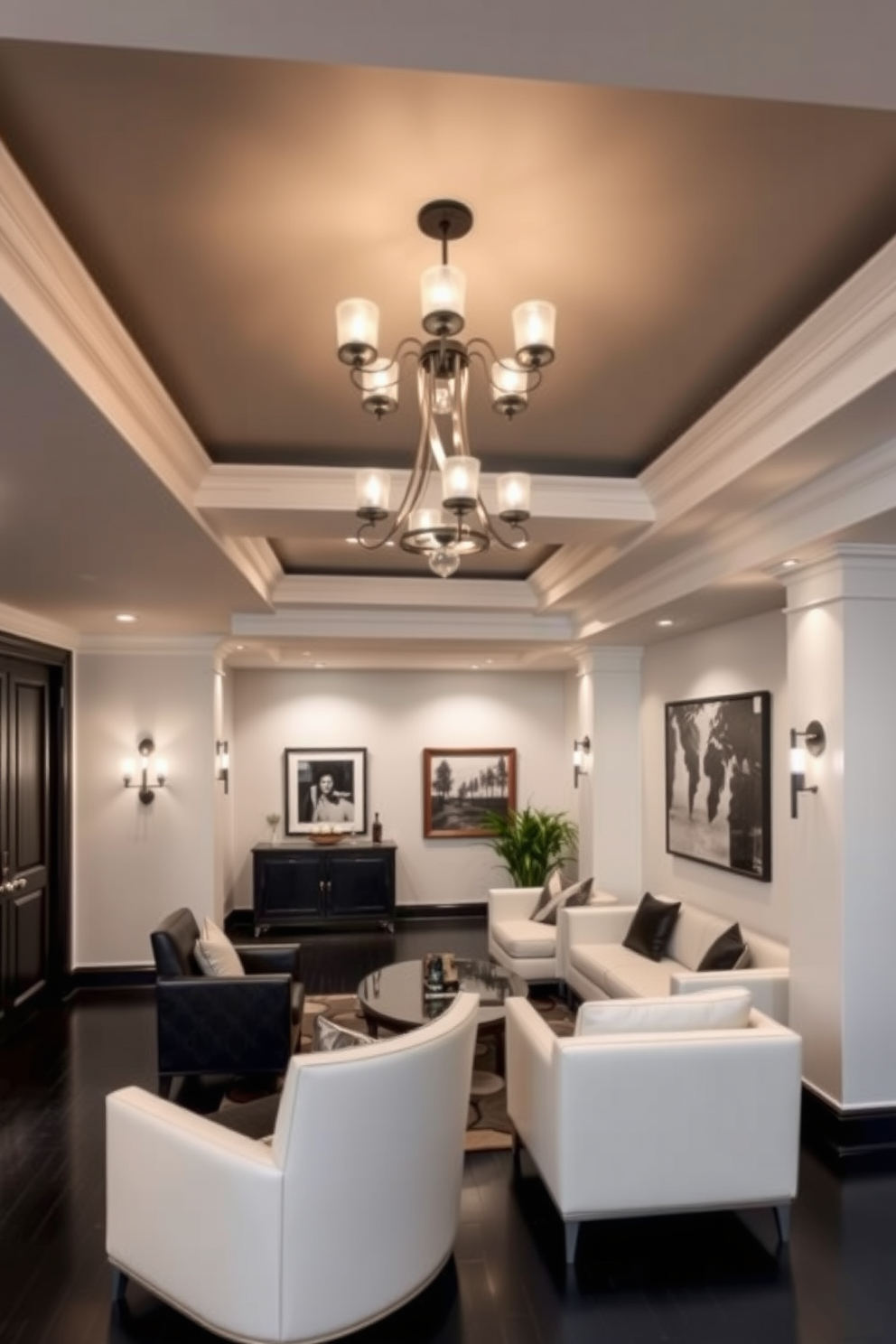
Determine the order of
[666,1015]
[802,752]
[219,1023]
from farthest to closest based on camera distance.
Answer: [219,1023], [802,752], [666,1015]

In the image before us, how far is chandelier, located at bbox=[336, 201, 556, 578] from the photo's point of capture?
1.96 m

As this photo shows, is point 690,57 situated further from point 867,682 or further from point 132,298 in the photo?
point 867,682

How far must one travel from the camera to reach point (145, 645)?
6383mm

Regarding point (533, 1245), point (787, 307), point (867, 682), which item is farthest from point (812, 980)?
point (787, 307)

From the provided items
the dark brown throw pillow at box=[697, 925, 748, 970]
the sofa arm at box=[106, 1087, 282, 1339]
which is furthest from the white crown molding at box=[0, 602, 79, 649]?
the dark brown throw pillow at box=[697, 925, 748, 970]

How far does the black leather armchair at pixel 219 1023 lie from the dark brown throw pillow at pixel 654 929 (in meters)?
2.35

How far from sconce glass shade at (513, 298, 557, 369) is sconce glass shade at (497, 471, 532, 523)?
0.70m

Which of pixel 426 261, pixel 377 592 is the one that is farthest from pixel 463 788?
pixel 426 261

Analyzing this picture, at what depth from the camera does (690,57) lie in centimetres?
124

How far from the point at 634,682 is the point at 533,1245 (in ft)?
14.6

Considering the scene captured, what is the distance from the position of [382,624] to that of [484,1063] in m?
2.99

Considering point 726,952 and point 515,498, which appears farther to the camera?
point 726,952

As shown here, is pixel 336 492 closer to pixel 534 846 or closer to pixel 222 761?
pixel 222 761

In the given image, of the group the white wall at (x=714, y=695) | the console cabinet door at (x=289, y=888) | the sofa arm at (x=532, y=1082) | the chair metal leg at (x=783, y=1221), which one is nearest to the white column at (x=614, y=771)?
the white wall at (x=714, y=695)
